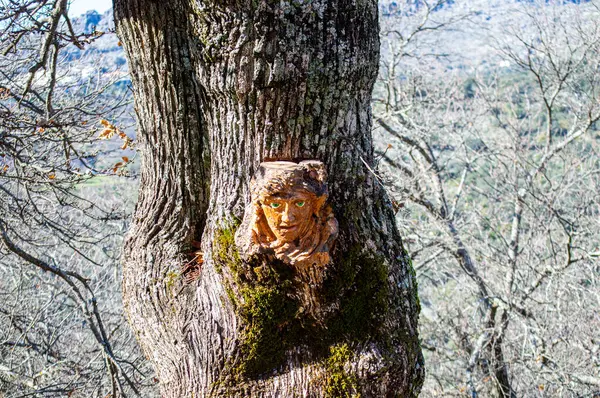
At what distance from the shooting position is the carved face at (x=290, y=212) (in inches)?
74.2

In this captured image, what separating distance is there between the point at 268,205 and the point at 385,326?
0.76 meters

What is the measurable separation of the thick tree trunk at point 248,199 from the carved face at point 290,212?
0.18m

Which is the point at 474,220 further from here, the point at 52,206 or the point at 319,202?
the point at 319,202

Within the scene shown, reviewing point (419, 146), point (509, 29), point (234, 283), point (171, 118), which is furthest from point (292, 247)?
point (509, 29)

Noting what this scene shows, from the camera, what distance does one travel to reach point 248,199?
2.11 meters

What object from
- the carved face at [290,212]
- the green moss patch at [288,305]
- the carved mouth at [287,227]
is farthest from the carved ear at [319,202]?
the green moss patch at [288,305]

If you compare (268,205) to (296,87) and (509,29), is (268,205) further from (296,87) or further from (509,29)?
(509,29)

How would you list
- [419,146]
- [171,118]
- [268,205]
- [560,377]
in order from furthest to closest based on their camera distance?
[419,146] → [560,377] → [171,118] → [268,205]

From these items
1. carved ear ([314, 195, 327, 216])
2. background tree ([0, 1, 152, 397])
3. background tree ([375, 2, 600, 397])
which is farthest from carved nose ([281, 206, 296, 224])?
background tree ([375, 2, 600, 397])

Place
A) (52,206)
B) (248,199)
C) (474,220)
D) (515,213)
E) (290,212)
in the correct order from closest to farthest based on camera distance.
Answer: (290,212) < (248,199) < (52,206) < (515,213) < (474,220)

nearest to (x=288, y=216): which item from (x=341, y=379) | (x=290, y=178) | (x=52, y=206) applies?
(x=290, y=178)

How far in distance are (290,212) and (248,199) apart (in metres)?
0.30

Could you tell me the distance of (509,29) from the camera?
8.56m

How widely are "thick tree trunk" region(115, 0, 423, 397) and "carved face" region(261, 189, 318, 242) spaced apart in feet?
0.59
